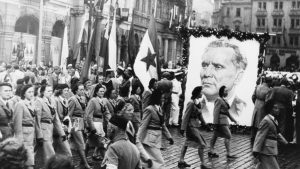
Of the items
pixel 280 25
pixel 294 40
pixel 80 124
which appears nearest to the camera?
pixel 80 124

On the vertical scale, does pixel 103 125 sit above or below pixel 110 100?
below

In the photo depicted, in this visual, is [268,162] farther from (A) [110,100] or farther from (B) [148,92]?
(B) [148,92]

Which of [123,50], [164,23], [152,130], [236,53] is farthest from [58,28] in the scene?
[152,130]

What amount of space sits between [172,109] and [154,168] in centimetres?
962

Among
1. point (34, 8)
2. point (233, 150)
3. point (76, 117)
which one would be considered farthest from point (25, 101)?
point (34, 8)

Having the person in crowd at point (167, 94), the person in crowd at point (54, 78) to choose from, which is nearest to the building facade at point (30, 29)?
the person in crowd at point (54, 78)

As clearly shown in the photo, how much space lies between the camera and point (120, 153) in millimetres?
5762

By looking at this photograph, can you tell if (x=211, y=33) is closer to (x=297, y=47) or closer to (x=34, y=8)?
(x=34, y=8)

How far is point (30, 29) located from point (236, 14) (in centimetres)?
7020

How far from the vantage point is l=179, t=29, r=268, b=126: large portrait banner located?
53.9ft

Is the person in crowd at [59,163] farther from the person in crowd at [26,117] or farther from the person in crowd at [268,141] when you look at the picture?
the person in crowd at [268,141]

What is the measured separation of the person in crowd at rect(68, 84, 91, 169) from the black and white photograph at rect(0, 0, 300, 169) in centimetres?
2

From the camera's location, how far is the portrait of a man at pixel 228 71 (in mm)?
16406

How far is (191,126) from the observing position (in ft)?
34.9
